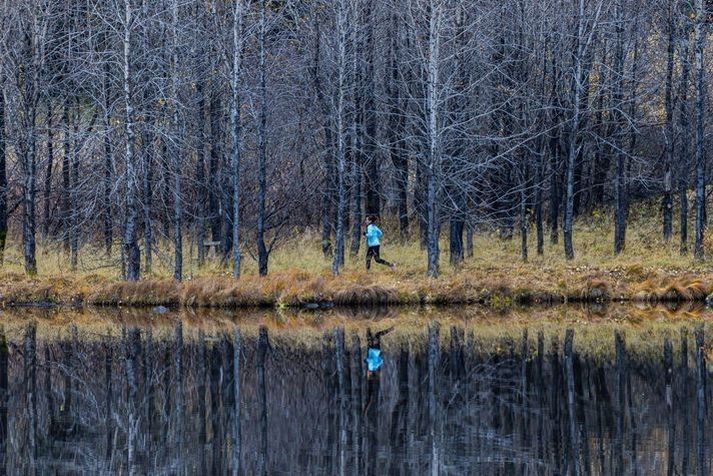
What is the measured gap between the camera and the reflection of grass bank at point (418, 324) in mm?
20783

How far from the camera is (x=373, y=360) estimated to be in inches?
739

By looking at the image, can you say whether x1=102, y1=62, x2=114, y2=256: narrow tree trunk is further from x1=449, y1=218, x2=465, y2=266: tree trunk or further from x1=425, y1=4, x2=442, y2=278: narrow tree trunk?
x1=449, y1=218, x2=465, y2=266: tree trunk

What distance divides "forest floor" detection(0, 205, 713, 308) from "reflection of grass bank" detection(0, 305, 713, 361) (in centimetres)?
99

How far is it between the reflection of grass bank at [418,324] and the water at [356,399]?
3.8 inches

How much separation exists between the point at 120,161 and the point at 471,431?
22879 millimetres

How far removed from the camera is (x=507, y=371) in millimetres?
17578

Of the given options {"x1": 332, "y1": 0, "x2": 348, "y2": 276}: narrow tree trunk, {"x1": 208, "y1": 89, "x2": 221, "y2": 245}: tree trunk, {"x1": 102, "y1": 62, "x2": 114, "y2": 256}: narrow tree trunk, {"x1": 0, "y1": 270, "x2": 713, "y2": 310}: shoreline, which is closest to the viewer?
{"x1": 0, "y1": 270, "x2": 713, "y2": 310}: shoreline

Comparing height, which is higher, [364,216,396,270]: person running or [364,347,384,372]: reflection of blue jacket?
[364,216,396,270]: person running

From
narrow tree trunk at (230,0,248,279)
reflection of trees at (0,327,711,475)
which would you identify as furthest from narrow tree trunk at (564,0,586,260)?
reflection of trees at (0,327,711,475)

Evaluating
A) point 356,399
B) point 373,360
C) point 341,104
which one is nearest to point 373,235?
point 341,104

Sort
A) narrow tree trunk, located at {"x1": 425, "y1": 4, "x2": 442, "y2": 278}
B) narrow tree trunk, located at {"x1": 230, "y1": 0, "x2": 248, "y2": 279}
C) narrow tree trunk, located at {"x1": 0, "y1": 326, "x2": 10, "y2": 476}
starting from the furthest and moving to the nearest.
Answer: narrow tree trunk, located at {"x1": 425, "y1": 4, "x2": 442, "y2": 278} < narrow tree trunk, located at {"x1": 230, "y1": 0, "x2": 248, "y2": 279} < narrow tree trunk, located at {"x1": 0, "y1": 326, "x2": 10, "y2": 476}

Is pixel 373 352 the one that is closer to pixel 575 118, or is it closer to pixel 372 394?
pixel 372 394

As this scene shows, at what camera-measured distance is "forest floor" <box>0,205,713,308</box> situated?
28344 mm

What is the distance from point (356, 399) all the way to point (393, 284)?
1334 cm
